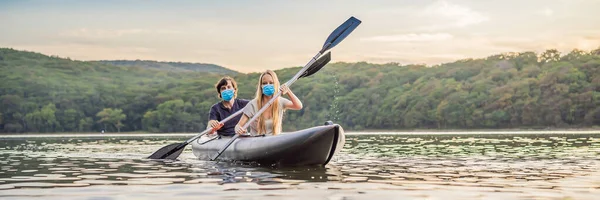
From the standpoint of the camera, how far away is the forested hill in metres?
116

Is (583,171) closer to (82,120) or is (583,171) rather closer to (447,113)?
(447,113)

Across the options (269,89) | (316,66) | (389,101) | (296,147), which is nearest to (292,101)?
(269,89)

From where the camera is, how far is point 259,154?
1636 cm

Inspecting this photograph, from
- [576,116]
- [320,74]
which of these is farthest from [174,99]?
[576,116]

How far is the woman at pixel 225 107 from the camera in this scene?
18.1m

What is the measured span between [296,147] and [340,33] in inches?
142

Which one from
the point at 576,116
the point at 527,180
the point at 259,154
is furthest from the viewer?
the point at 576,116

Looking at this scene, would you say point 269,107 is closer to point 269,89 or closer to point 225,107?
point 269,89

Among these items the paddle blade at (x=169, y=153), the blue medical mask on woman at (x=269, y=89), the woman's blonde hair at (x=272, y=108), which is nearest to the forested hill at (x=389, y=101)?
the paddle blade at (x=169, y=153)

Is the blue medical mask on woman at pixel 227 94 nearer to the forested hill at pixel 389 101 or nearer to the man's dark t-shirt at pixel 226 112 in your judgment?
the man's dark t-shirt at pixel 226 112

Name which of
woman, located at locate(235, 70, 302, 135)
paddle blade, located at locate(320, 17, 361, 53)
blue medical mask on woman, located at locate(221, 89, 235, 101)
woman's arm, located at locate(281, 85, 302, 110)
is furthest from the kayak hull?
paddle blade, located at locate(320, 17, 361, 53)

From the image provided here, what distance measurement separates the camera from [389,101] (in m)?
132

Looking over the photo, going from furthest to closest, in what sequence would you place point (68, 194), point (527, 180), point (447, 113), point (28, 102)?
point (28, 102), point (447, 113), point (527, 180), point (68, 194)

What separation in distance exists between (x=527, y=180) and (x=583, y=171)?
2.21m
